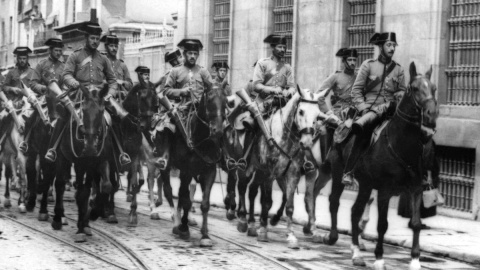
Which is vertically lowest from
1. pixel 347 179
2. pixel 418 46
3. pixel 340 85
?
pixel 347 179

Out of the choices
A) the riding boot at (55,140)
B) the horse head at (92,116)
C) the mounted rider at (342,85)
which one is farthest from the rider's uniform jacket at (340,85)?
the riding boot at (55,140)

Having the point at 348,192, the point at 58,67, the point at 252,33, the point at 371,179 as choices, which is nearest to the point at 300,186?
the point at 348,192

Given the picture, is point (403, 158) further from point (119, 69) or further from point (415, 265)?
point (119, 69)

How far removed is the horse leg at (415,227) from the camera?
42.9 ft

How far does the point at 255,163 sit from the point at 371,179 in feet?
10.2

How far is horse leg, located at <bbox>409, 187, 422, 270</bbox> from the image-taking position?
13.1 m

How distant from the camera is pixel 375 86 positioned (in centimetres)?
1462

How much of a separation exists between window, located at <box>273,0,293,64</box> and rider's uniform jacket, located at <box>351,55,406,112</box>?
A: 1249 cm

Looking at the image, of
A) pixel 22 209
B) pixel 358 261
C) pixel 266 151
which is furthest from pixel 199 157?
pixel 22 209

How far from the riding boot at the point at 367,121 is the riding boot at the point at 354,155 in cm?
22

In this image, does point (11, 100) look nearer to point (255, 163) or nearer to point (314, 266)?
point (255, 163)

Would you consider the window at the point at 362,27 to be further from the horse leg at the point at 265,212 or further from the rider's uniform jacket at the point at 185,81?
the horse leg at the point at 265,212

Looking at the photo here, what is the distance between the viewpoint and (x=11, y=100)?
21281mm

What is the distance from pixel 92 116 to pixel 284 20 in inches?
514
